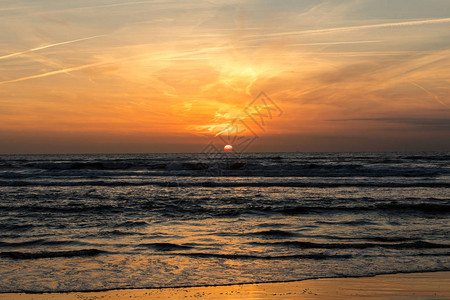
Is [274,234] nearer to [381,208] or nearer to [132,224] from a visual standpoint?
[132,224]

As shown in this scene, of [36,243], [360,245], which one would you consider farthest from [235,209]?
[36,243]

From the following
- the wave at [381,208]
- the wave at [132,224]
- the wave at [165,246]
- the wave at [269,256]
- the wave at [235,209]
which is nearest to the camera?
the wave at [269,256]

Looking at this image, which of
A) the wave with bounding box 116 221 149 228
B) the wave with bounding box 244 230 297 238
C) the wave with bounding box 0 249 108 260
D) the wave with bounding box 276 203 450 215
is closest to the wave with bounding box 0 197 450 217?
the wave with bounding box 276 203 450 215

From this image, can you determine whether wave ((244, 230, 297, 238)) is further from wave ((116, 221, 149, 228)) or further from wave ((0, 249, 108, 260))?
wave ((0, 249, 108, 260))

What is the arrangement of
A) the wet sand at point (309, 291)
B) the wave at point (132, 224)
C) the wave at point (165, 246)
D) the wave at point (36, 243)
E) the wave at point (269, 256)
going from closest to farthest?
1. the wet sand at point (309, 291)
2. the wave at point (269, 256)
3. the wave at point (165, 246)
4. the wave at point (36, 243)
5. the wave at point (132, 224)

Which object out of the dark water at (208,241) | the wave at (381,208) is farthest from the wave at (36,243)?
the wave at (381,208)

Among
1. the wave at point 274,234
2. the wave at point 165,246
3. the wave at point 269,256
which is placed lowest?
the wave at point 165,246

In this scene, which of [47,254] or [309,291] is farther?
[47,254]

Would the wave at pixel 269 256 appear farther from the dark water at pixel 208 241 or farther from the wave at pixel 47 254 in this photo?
the wave at pixel 47 254

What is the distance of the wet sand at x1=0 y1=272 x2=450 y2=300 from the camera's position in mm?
5633

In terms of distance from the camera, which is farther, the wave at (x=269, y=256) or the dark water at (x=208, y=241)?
the wave at (x=269, y=256)

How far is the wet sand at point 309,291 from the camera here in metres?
5.63

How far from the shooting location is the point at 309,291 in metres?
5.86

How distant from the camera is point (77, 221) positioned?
11.4 meters
